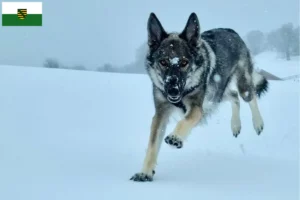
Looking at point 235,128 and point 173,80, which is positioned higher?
point 173,80

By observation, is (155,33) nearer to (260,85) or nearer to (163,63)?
(163,63)

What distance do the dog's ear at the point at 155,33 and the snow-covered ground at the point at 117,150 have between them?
972 mm

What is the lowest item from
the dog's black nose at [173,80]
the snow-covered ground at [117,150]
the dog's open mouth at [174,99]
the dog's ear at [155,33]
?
the snow-covered ground at [117,150]

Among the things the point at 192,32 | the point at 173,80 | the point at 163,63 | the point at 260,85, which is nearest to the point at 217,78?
the point at 192,32

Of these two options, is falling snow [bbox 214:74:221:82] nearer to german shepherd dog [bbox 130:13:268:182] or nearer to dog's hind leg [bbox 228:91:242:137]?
german shepherd dog [bbox 130:13:268:182]

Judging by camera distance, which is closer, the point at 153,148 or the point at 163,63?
the point at 153,148

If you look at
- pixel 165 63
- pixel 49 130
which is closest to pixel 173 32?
pixel 165 63

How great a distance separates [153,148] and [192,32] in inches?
56.6

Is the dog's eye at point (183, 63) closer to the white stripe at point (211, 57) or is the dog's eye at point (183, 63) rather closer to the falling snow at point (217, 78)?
the white stripe at point (211, 57)

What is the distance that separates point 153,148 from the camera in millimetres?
4992

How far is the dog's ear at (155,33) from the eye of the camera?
5488 mm

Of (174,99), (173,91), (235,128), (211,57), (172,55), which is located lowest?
(235,128)

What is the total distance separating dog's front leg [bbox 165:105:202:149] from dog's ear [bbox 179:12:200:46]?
758mm

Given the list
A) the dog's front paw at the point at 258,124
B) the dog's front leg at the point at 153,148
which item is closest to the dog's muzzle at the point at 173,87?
the dog's front leg at the point at 153,148
